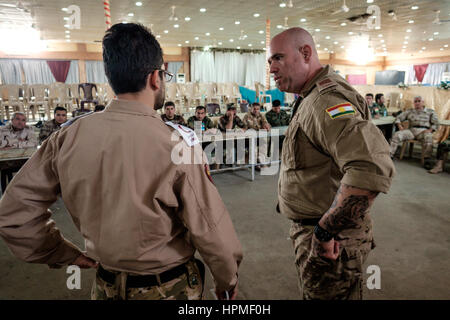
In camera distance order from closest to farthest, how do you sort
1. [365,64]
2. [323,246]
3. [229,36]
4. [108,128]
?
[108,128] < [323,246] < [229,36] < [365,64]

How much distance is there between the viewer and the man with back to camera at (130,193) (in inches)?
29.3

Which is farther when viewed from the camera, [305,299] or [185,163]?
[305,299]

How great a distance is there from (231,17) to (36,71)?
10.9 meters

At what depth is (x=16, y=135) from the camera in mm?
4344

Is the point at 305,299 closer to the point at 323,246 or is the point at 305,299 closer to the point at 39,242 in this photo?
the point at 323,246

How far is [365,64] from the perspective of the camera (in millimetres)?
23656

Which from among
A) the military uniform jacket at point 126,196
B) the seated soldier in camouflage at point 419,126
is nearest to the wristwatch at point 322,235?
the military uniform jacket at point 126,196

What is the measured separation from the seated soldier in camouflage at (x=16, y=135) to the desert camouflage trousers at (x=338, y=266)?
14.0ft

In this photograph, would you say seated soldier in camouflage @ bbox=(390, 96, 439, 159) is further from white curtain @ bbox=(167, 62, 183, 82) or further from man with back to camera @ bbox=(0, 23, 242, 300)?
white curtain @ bbox=(167, 62, 183, 82)

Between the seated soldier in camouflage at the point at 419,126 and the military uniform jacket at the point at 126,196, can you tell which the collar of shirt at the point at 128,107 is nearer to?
the military uniform jacket at the point at 126,196

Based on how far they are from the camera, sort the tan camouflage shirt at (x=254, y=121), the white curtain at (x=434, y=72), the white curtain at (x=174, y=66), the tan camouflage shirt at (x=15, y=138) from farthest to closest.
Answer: the white curtain at (x=434, y=72)
the white curtain at (x=174, y=66)
the tan camouflage shirt at (x=254, y=121)
the tan camouflage shirt at (x=15, y=138)

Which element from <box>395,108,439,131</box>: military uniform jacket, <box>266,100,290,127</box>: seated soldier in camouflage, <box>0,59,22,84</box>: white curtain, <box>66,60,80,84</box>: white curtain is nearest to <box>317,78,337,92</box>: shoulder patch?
<box>266,100,290,127</box>: seated soldier in camouflage
